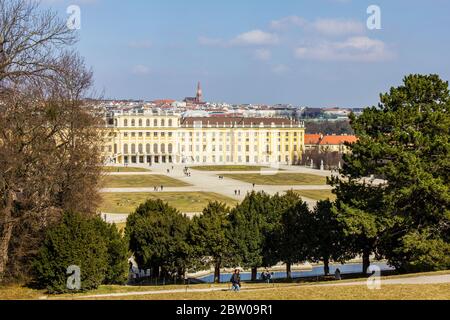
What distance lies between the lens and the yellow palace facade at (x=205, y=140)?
109 m

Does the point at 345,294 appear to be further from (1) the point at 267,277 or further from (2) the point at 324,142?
(2) the point at 324,142

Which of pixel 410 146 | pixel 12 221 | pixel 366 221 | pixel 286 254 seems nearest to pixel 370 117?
pixel 410 146

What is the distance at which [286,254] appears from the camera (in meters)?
27.6

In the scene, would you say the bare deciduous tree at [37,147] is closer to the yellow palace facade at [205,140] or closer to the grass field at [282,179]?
the grass field at [282,179]

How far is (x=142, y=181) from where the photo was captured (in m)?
74.1

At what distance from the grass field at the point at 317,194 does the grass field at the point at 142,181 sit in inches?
528

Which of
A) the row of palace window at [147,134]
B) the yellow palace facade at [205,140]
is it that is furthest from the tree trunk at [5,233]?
the row of palace window at [147,134]

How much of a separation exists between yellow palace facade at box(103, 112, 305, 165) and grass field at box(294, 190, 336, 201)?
154 feet

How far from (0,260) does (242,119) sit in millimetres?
95858

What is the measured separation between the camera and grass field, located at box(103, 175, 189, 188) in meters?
68.8

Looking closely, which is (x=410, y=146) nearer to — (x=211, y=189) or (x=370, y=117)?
(x=370, y=117)

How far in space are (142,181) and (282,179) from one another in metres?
16.3

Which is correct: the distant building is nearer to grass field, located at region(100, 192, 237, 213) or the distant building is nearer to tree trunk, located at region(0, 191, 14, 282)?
grass field, located at region(100, 192, 237, 213)

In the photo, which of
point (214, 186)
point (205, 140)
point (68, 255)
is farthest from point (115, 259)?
point (205, 140)
